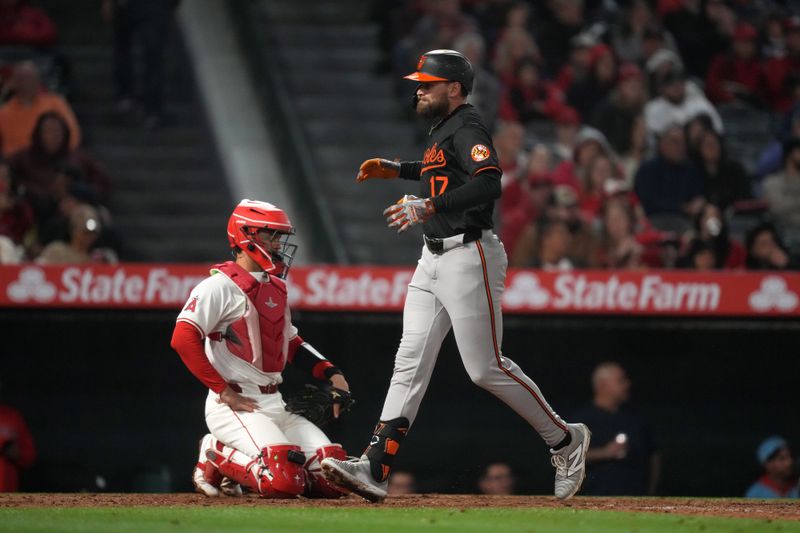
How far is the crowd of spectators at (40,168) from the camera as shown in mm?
8234

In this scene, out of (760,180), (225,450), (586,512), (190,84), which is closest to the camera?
(586,512)

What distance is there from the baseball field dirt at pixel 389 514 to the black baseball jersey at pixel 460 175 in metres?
1.08

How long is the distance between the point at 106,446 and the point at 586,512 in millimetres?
4317

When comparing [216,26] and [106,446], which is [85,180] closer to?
[106,446]

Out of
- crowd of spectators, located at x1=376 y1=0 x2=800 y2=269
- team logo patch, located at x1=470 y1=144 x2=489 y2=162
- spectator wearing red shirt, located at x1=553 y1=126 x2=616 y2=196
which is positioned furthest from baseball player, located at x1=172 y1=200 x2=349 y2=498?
spectator wearing red shirt, located at x1=553 y1=126 x2=616 y2=196

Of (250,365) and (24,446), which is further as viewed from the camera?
(24,446)

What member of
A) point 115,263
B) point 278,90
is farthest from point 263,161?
point 115,263

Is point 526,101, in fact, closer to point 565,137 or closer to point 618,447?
point 565,137

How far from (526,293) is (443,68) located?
289cm

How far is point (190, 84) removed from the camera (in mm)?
11000

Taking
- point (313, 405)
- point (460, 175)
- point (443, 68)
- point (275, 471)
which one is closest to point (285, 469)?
point (275, 471)

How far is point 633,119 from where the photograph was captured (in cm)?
1023

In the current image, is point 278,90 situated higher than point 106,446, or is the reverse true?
point 278,90

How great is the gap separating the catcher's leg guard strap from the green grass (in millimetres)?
192
